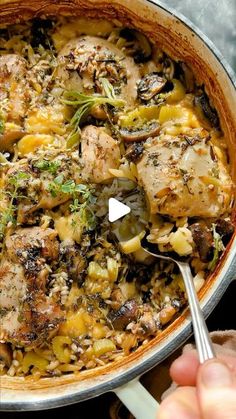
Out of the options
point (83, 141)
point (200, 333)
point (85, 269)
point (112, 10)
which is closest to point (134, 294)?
point (85, 269)

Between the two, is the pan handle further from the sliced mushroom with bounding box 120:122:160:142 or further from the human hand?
the sliced mushroom with bounding box 120:122:160:142

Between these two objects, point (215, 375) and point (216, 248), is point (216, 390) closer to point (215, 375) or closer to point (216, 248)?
point (215, 375)

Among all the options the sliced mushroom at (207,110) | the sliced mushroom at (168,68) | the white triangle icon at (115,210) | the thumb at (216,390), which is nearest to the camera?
the thumb at (216,390)

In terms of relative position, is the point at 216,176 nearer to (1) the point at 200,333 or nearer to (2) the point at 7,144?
(1) the point at 200,333

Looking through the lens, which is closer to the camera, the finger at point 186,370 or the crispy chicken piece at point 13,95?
the finger at point 186,370

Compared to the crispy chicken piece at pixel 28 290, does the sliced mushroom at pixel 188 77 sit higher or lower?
higher

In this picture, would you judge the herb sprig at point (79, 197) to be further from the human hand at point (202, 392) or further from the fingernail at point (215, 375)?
the fingernail at point (215, 375)

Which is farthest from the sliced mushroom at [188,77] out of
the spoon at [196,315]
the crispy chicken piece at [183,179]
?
the spoon at [196,315]
